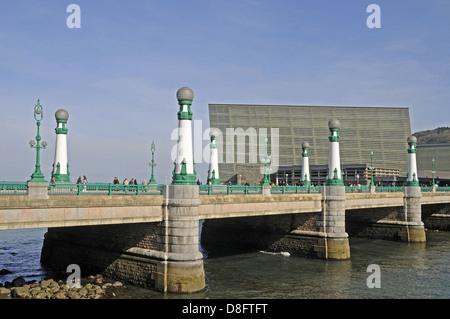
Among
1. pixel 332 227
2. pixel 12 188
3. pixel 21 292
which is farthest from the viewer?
pixel 332 227

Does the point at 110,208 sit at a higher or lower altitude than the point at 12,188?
lower

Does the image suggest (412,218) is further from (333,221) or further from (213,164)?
(213,164)

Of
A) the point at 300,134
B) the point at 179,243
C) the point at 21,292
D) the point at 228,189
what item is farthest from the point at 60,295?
the point at 300,134

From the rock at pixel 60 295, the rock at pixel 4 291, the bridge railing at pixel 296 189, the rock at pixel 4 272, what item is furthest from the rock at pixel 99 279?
the bridge railing at pixel 296 189

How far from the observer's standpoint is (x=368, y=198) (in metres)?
40.3

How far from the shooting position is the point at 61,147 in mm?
27484

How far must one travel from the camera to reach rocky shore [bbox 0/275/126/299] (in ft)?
70.6

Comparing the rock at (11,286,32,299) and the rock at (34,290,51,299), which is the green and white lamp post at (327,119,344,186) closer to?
the rock at (34,290,51,299)

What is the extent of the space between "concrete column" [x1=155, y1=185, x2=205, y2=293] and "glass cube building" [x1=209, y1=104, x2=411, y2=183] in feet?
232

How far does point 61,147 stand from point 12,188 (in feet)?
28.8

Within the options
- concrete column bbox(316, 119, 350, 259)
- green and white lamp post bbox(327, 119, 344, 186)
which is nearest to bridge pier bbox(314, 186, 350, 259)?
concrete column bbox(316, 119, 350, 259)

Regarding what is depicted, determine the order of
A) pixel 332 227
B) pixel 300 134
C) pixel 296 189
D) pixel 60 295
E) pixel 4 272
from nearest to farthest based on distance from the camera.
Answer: pixel 60 295 < pixel 4 272 < pixel 332 227 < pixel 296 189 < pixel 300 134
